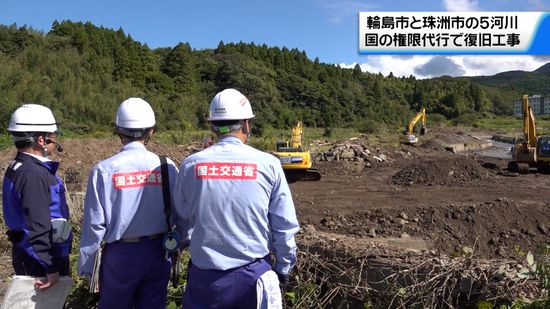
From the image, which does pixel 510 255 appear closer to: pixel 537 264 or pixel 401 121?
pixel 537 264

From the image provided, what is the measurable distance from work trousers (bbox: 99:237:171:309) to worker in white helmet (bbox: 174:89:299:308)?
356 millimetres

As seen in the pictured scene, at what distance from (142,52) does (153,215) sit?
173 feet

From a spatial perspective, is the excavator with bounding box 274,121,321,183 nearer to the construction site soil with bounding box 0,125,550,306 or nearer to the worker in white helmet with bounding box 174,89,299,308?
the construction site soil with bounding box 0,125,550,306

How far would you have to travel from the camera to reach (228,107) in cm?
233

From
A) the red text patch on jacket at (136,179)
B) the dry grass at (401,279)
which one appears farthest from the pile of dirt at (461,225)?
the red text patch on jacket at (136,179)

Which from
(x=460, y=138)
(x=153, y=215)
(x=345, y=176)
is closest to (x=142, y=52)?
(x=460, y=138)

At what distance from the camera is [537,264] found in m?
2.70

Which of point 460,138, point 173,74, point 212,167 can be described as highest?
point 173,74

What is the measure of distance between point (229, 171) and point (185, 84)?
51371mm

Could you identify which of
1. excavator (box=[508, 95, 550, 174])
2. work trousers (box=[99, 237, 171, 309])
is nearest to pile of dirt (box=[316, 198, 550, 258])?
work trousers (box=[99, 237, 171, 309])

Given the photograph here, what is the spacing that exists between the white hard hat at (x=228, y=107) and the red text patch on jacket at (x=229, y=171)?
0.80ft

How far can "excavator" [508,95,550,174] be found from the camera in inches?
671

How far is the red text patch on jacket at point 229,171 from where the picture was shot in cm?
223

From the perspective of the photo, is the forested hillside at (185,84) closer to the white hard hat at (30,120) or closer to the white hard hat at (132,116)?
the white hard hat at (30,120)
